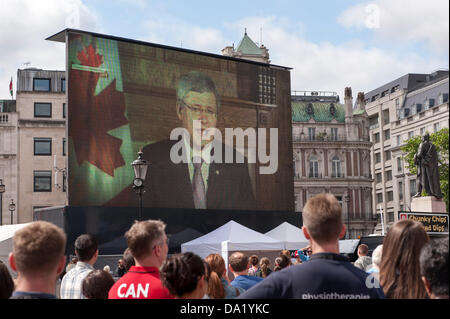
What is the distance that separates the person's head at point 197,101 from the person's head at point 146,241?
27529 mm

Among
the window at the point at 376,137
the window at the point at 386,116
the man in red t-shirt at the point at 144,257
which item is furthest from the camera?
the window at the point at 376,137

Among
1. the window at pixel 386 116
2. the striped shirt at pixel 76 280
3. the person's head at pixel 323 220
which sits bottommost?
the striped shirt at pixel 76 280

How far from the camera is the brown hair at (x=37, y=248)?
3.96 metres

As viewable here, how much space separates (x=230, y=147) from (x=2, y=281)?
29.5 meters

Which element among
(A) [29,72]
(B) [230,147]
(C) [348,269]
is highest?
(A) [29,72]

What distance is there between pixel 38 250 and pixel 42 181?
56460mm

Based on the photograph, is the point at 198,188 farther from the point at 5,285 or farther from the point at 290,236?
the point at 5,285

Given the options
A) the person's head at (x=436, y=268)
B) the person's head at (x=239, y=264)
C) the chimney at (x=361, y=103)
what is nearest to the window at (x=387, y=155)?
the chimney at (x=361, y=103)

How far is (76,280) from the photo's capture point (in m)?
7.45

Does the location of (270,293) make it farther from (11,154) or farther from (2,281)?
(11,154)

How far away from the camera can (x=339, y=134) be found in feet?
296

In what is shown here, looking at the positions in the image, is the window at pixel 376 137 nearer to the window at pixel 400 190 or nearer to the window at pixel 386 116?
the window at pixel 386 116

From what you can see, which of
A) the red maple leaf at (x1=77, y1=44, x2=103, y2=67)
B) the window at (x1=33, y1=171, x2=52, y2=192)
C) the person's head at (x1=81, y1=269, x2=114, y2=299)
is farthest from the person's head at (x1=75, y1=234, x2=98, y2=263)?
the window at (x1=33, y1=171, x2=52, y2=192)
